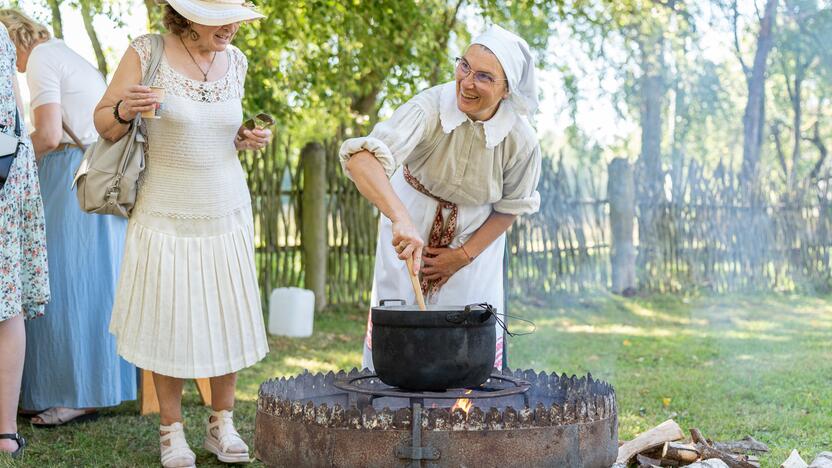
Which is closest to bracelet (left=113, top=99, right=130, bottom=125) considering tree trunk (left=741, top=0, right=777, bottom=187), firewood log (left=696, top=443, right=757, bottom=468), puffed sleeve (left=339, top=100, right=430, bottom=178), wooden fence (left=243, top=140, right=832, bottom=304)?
puffed sleeve (left=339, top=100, right=430, bottom=178)

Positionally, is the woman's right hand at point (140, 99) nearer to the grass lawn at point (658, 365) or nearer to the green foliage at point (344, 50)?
the grass lawn at point (658, 365)

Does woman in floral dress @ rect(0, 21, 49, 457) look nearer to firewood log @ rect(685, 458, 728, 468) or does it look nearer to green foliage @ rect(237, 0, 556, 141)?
firewood log @ rect(685, 458, 728, 468)

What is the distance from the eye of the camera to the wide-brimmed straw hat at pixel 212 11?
3.11 meters

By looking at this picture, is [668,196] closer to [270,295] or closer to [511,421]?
[270,295]

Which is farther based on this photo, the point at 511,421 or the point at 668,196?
the point at 668,196

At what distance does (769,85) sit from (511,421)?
2631cm

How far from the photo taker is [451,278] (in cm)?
329

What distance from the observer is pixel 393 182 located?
3.35 meters

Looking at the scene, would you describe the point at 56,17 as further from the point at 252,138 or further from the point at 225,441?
the point at 225,441

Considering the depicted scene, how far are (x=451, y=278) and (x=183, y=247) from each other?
948 millimetres

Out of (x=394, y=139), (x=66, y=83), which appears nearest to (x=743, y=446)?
(x=394, y=139)

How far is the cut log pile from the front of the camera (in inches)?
131

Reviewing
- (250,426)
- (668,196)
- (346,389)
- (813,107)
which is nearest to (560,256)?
(668,196)

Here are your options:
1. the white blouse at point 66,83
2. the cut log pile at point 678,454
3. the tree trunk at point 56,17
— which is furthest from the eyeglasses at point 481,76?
the tree trunk at point 56,17
